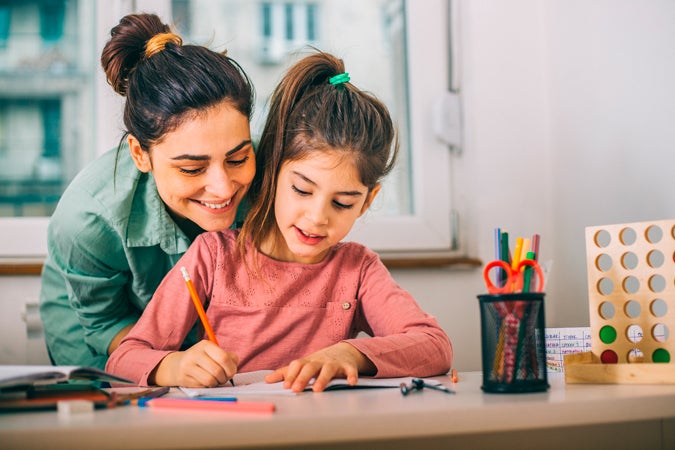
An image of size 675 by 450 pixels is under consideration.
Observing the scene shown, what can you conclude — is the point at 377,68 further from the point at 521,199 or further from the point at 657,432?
the point at 657,432

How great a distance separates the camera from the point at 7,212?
1.68 m

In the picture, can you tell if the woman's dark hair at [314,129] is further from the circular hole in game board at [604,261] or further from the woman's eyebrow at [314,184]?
the circular hole in game board at [604,261]

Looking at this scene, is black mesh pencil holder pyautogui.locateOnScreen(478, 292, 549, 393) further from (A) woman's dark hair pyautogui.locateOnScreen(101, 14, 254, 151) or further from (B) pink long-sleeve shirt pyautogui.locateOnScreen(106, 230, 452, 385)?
(A) woman's dark hair pyautogui.locateOnScreen(101, 14, 254, 151)

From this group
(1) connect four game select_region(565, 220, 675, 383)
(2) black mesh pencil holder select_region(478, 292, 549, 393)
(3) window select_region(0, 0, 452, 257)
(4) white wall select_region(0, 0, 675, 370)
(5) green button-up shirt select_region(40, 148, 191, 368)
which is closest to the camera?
(2) black mesh pencil holder select_region(478, 292, 549, 393)

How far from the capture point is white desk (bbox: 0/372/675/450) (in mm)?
534

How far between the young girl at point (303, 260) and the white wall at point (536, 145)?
0.59 meters

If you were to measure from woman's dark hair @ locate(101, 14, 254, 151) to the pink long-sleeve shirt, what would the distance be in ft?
0.68

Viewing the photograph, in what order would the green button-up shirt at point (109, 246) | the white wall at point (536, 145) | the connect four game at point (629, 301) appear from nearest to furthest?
the connect four game at point (629, 301) → the green button-up shirt at point (109, 246) → the white wall at point (536, 145)

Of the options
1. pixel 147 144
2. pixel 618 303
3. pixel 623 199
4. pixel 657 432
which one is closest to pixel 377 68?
pixel 623 199

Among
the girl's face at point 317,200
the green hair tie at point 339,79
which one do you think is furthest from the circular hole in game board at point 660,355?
the green hair tie at point 339,79

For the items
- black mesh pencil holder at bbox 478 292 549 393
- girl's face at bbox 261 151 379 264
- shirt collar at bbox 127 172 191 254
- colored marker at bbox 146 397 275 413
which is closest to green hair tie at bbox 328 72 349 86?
girl's face at bbox 261 151 379 264

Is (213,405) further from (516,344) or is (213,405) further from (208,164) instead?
(208,164)

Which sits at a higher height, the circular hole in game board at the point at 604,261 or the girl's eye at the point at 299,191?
the girl's eye at the point at 299,191

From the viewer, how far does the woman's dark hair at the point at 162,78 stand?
1.12 meters
